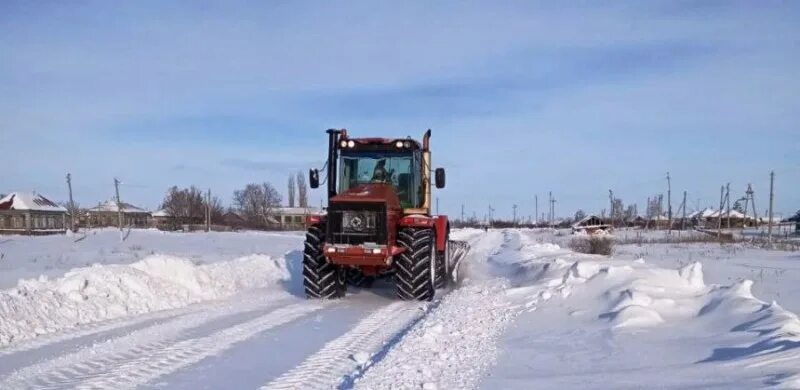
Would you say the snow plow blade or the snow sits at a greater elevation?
the snow plow blade

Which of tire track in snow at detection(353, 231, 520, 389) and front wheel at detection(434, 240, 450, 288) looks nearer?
tire track in snow at detection(353, 231, 520, 389)

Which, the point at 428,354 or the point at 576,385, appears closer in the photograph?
the point at 576,385

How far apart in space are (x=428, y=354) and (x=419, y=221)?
19.9 ft

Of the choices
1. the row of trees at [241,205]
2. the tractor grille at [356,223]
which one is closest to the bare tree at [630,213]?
the row of trees at [241,205]

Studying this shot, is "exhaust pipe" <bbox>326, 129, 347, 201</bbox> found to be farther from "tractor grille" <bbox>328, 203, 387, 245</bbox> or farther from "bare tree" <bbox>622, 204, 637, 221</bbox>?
"bare tree" <bbox>622, 204, 637, 221</bbox>

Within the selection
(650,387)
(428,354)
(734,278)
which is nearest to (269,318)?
(428,354)

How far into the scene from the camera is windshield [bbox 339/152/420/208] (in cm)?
1412

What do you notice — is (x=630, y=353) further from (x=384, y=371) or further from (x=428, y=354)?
(x=384, y=371)

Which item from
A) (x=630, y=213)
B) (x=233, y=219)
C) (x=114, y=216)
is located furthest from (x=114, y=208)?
(x=630, y=213)

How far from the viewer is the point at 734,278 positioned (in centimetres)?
1595

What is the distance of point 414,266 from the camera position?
41.5 feet

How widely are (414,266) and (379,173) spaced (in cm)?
247

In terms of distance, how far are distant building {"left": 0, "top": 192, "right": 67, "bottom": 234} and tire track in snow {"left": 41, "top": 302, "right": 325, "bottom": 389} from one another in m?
78.6

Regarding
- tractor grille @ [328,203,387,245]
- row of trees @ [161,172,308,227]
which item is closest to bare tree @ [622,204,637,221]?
row of trees @ [161,172,308,227]
